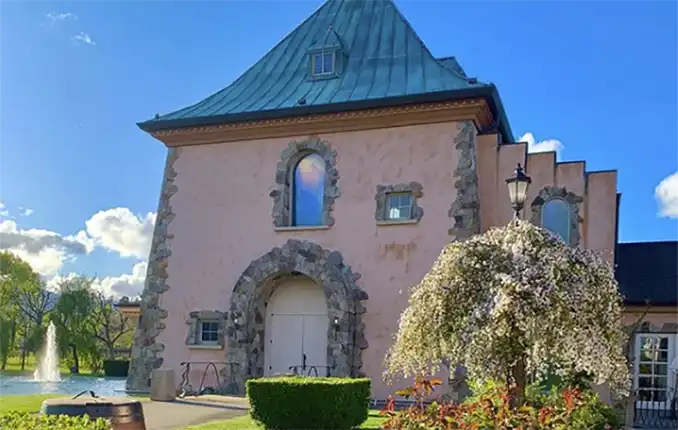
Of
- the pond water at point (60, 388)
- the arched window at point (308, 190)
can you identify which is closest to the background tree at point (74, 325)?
the pond water at point (60, 388)

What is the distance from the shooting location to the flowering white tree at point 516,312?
831 cm

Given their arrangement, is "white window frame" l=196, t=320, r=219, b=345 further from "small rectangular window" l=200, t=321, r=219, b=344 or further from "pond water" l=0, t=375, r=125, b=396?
"pond water" l=0, t=375, r=125, b=396

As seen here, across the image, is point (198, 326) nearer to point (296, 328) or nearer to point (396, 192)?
point (296, 328)

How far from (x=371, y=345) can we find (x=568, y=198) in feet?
18.2

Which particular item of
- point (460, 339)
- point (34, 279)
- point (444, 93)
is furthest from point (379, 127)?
point (34, 279)

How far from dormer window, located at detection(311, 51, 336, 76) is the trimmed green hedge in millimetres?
10545

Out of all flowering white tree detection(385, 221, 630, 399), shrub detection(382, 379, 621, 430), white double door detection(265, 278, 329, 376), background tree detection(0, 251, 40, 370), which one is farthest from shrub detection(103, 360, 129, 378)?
shrub detection(382, 379, 621, 430)

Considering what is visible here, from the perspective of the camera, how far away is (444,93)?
1596cm

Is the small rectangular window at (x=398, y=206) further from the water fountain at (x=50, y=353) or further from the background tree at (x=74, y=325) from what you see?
the water fountain at (x=50, y=353)

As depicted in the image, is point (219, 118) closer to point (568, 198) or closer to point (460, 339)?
point (568, 198)

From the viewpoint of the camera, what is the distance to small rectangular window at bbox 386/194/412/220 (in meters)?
16.6

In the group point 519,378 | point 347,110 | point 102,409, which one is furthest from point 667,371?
point 102,409

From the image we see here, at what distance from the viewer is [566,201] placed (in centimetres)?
1591

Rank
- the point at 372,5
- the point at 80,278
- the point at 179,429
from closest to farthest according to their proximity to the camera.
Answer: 1. the point at 179,429
2. the point at 372,5
3. the point at 80,278
